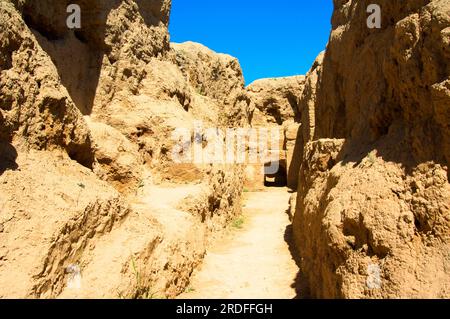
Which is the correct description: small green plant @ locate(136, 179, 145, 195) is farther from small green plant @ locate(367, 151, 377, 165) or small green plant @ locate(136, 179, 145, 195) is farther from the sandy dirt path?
small green plant @ locate(367, 151, 377, 165)

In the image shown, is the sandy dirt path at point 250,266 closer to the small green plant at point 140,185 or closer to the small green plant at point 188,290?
the small green plant at point 188,290

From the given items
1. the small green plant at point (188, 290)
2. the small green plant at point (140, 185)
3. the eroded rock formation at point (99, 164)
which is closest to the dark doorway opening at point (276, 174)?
the eroded rock formation at point (99, 164)

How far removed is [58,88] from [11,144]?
1218mm

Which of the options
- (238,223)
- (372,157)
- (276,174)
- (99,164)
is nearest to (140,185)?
(99,164)

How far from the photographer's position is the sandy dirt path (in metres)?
5.45

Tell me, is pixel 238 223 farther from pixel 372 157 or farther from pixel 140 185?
→ pixel 372 157

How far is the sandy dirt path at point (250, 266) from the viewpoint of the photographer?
17.9 ft

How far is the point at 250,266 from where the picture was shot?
662 cm

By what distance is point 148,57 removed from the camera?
9703 mm

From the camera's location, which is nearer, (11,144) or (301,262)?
(11,144)

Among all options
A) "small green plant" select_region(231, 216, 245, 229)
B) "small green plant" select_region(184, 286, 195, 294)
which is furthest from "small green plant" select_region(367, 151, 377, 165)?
"small green plant" select_region(231, 216, 245, 229)

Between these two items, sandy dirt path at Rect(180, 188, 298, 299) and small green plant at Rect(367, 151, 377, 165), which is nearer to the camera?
small green plant at Rect(367, 151, 377, 165)
